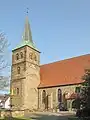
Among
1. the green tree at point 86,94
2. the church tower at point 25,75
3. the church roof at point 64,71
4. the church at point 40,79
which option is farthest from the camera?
the church tower at point 25,75

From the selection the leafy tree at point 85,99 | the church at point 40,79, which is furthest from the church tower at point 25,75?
the leafy tree at point 85,99

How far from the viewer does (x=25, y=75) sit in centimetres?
4803

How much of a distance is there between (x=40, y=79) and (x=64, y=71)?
19.7 ft

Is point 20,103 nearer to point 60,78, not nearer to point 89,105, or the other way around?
point 60,78

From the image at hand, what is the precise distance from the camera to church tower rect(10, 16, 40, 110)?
155 ft

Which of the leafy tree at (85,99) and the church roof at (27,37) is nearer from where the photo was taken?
the leafy tree at (85,99)

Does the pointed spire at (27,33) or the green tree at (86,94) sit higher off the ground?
the pointed spire at (27,33)

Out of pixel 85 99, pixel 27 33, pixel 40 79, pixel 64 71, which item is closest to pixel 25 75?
pixel 40 79

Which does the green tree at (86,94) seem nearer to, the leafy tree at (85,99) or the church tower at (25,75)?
the leafy tree at (85,99)

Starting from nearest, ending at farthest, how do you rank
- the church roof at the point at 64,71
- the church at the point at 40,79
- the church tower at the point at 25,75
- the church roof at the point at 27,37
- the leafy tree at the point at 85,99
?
the leafy tree at the point at 85,99 → the church roof at the point at 64,71 → the church at the point at 40,79 → the church tower at the point at 25,75 → the church roof at the point at 27,37

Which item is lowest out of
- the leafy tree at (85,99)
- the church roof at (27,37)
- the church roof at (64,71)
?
the leafy tree at (85,99)

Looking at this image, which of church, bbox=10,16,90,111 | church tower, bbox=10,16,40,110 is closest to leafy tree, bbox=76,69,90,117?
church, bbox=10,16,90,111

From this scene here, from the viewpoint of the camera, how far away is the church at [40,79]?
4531 cm

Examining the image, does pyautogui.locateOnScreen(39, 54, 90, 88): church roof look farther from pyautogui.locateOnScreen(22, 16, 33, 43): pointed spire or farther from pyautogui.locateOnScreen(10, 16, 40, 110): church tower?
pyautogui.locateOnScreen(22, 16, 33, 43): pointed spire
